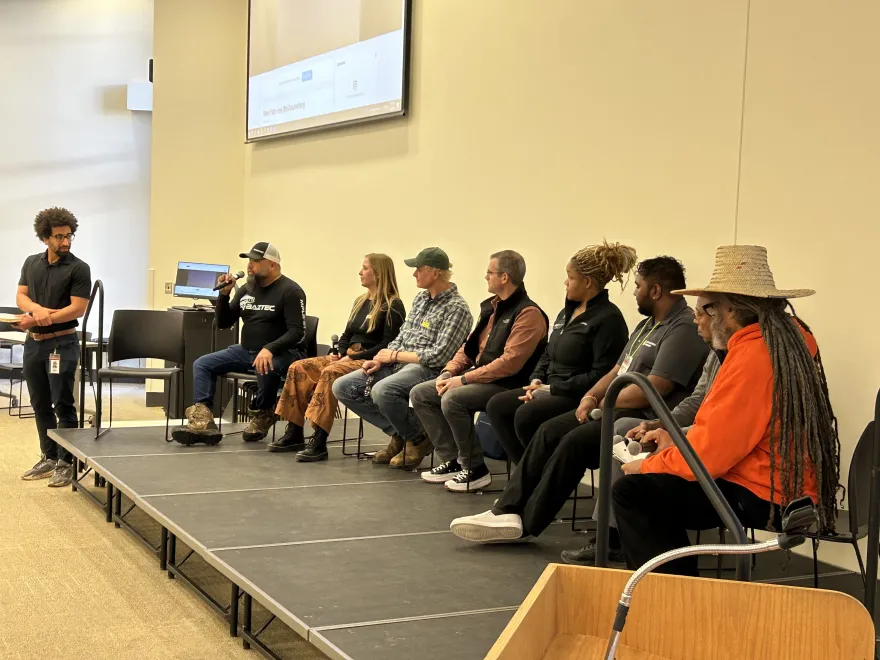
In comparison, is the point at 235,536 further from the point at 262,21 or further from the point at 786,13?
the point at 262,21

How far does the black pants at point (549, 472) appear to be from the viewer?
325 centimetres

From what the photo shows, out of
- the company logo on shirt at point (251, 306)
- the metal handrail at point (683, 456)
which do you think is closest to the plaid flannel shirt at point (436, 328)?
the company logo on shirt at point (251, 306)

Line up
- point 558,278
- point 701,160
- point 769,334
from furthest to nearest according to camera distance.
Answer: point 558,278, point 701,160, point 769,334

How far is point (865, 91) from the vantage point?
345cm

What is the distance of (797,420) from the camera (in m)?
2.47

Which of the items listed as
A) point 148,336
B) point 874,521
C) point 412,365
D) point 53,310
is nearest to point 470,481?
point 412,365

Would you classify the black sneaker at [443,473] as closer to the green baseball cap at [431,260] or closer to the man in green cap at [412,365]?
the man in green cap at [412,365]

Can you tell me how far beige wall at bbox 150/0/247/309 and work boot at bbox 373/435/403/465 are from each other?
4.17 m

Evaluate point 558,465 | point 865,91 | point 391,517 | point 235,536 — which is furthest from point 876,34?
point 235,536

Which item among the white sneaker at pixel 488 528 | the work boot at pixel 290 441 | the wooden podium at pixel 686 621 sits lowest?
the work boot at pixel 290 441

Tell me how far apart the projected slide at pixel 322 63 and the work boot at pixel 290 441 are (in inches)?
88.5

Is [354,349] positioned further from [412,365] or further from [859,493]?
[859,493]

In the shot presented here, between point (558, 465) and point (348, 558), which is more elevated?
point (558, 465)

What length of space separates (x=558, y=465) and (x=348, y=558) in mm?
769
